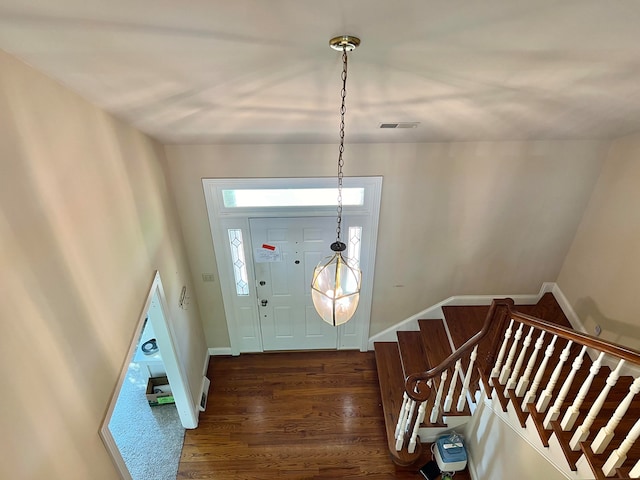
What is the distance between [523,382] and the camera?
8.13 feet

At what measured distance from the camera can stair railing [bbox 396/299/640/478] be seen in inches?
71.2

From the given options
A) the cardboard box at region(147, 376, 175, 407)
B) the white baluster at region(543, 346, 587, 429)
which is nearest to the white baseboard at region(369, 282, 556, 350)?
the white baluster at region(543, 346, 587, 429)

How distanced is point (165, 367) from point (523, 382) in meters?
3.05

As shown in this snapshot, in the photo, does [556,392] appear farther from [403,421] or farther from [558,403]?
[403,421]

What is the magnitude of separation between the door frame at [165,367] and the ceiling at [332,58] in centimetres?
141

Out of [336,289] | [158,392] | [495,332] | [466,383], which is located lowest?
[158,392]

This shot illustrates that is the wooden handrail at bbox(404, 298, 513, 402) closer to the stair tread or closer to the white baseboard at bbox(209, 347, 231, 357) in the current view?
the stair tread

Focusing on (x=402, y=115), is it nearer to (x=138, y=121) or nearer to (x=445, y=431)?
(x=138, y=121)

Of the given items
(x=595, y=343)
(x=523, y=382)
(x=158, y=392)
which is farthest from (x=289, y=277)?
(x=595, y=343)

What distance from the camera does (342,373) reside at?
166 inches

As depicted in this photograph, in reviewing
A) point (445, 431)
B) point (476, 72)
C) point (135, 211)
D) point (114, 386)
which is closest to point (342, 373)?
point (445, 431)

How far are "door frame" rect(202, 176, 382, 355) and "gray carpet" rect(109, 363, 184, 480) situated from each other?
1.07 metres

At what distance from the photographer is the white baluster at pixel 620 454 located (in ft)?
5.60

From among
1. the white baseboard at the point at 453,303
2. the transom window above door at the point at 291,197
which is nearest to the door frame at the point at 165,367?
the transom window above door at the point at 291,197
